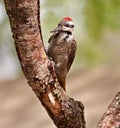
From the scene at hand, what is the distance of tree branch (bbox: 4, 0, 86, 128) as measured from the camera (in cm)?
106

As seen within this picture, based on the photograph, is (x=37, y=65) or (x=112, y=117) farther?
(x=112, y=117)

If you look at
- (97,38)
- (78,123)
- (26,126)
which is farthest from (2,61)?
(78,123)

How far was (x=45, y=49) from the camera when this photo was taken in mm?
1176

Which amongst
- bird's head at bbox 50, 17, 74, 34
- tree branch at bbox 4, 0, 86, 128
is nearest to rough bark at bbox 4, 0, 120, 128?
tree branch at bbox 4, 0, 86, 128

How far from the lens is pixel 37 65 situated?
1.14 metres

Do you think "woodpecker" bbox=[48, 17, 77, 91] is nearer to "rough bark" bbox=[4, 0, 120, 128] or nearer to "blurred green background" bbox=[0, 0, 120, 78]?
"rough bark" bbox=[4, 0, 120, 128]

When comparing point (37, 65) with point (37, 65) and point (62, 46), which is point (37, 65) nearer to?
point (37, 65)

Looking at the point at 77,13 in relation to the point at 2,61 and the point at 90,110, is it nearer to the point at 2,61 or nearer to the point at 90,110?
the point at 2,61

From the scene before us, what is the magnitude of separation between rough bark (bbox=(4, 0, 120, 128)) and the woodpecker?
57mm

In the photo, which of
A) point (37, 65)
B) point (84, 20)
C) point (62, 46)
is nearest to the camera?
point (37, 65)

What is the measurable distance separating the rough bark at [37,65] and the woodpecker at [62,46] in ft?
0.19

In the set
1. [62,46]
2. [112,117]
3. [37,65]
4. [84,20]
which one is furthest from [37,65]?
[84,20]

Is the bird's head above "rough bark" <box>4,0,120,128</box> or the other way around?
above

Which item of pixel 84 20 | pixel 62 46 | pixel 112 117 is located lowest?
pixel 112 117
